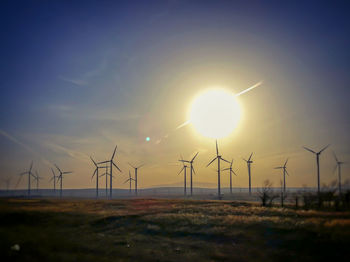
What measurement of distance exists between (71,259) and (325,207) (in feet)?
146

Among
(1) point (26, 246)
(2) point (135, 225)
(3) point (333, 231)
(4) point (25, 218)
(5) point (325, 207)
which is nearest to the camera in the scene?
(1) point (26, 246)

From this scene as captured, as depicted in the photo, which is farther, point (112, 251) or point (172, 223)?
point (172, 223)

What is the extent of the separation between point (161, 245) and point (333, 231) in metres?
15.8

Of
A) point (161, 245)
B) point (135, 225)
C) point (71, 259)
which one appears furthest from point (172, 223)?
point (71, 259)

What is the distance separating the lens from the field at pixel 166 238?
2303 centimetres

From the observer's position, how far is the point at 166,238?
1179 inches

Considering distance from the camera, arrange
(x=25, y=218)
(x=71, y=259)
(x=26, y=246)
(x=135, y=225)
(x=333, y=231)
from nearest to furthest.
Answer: (x=71, y=259), (x=26, y=246), (x=333, y=231), (x=25, y=218), (x=135, y=225)

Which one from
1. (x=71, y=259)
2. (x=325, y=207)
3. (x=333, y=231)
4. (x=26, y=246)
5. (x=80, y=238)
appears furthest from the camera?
(x=325, y=207)

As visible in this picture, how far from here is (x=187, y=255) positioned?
24141mm

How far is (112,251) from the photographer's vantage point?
986 inches

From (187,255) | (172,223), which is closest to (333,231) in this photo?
(187,255)

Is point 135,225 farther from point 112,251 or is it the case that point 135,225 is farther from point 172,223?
point 112,251

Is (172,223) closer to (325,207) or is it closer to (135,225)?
(135,225)

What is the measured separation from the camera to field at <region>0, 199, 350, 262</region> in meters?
23.0
